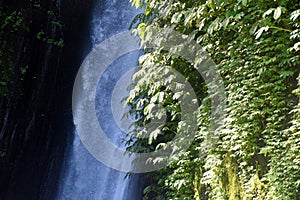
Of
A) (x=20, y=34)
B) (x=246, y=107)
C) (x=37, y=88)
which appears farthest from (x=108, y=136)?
(x=246, y=107)

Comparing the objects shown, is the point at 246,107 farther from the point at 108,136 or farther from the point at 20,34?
the point at 20,34

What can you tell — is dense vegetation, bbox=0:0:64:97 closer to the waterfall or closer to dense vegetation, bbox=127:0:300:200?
the waterfall

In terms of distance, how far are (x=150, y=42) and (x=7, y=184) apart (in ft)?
16.2

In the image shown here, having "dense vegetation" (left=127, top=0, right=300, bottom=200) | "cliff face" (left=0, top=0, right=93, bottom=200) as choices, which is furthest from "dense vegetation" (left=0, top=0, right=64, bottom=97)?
"dense vegetation" (left=127, top=0, right=300, bottom=200)

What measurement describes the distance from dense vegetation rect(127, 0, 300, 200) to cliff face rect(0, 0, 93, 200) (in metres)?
4.28

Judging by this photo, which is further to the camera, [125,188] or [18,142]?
[18,142]

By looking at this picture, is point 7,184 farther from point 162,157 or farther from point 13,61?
point 162,157

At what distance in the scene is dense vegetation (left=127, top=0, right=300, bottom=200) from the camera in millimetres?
3002

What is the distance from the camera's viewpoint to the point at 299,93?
295 cm

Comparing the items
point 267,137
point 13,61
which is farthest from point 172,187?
point 13,61

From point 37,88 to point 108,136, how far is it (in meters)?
1.94

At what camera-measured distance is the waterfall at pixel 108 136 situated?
6.98 meters

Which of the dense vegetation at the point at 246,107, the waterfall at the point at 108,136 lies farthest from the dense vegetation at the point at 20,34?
the dense vegetation at the point at 246,107

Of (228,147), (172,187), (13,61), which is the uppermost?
(13,61)
